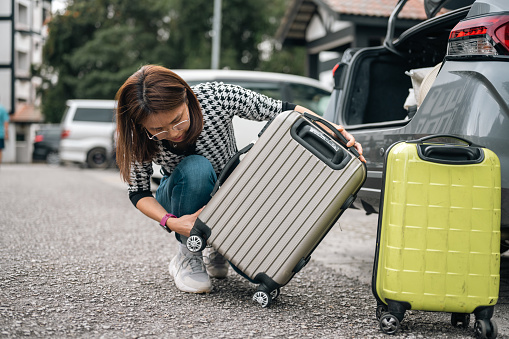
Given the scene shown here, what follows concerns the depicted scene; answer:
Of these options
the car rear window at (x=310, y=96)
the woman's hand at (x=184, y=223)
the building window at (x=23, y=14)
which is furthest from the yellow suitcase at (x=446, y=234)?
the building window at (x=23, y=14)

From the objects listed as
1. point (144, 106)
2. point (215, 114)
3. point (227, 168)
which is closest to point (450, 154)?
point (227, 168)

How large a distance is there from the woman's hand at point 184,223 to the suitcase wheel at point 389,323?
2.96ft

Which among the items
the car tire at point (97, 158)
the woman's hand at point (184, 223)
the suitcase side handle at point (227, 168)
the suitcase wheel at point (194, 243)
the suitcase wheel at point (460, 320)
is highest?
the suitcase side handle at point (227, 168)

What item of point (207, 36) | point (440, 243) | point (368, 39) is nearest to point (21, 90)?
point (207, 36)

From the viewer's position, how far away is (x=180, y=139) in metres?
2.49

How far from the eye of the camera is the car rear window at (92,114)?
1628 centimetres

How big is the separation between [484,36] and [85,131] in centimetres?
1526

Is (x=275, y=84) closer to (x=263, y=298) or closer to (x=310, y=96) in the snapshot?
(x=310, y=96)

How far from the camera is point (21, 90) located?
38219 mm

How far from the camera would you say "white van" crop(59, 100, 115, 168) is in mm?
16234

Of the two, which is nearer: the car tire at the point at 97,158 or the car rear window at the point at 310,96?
the car rear window at the point at 310,96

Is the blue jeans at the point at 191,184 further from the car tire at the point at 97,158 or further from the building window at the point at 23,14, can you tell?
the building window at the point at 23,14

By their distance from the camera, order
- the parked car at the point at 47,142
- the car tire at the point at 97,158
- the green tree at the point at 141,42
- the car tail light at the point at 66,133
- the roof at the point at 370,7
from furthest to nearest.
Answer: the parked car at the point at 47,142, the green tree at the point at 141,42, the car tire at the point at 97,158, the car tail light at the point at 66,133, the roof at the point at 370,7

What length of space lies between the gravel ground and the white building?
2323 centimetres
